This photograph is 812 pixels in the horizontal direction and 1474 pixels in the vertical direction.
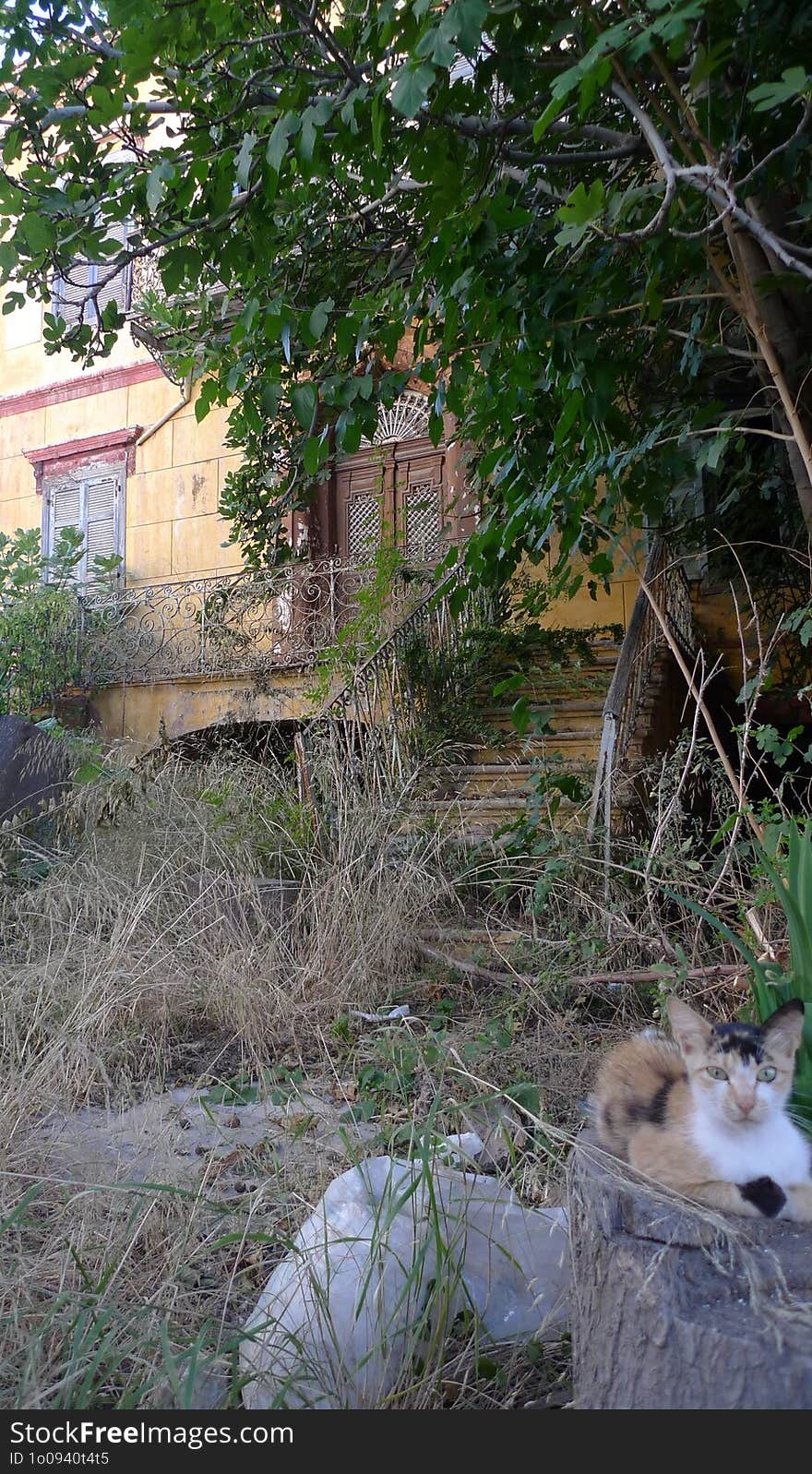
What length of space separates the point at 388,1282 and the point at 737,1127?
0.97m

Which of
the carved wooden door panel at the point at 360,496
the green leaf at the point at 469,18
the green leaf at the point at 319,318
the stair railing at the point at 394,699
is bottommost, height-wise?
the stair railing at the point at 394,699

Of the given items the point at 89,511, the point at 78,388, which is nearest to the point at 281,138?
the point at 89,511

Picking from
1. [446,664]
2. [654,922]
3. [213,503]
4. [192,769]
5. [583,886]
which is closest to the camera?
[654,922]

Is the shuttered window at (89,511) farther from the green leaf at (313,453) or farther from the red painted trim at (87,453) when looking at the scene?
the green leaf at (313,453)

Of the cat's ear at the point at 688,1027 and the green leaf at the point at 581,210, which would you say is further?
the green leaf at the point at 581,210

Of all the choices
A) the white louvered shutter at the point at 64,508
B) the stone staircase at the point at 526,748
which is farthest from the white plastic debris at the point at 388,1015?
the white louvered shutter at the point at 64,508

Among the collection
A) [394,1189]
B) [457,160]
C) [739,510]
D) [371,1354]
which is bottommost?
[371,1354]

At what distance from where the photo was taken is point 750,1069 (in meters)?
1.56

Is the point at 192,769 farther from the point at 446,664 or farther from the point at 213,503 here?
the point at 213,503

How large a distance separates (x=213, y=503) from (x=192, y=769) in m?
6.72

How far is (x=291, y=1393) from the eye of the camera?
1.93 metres

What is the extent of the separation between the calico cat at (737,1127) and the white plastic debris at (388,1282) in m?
0.63

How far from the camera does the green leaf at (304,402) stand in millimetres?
3357

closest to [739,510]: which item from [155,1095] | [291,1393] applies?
[155,1095]
